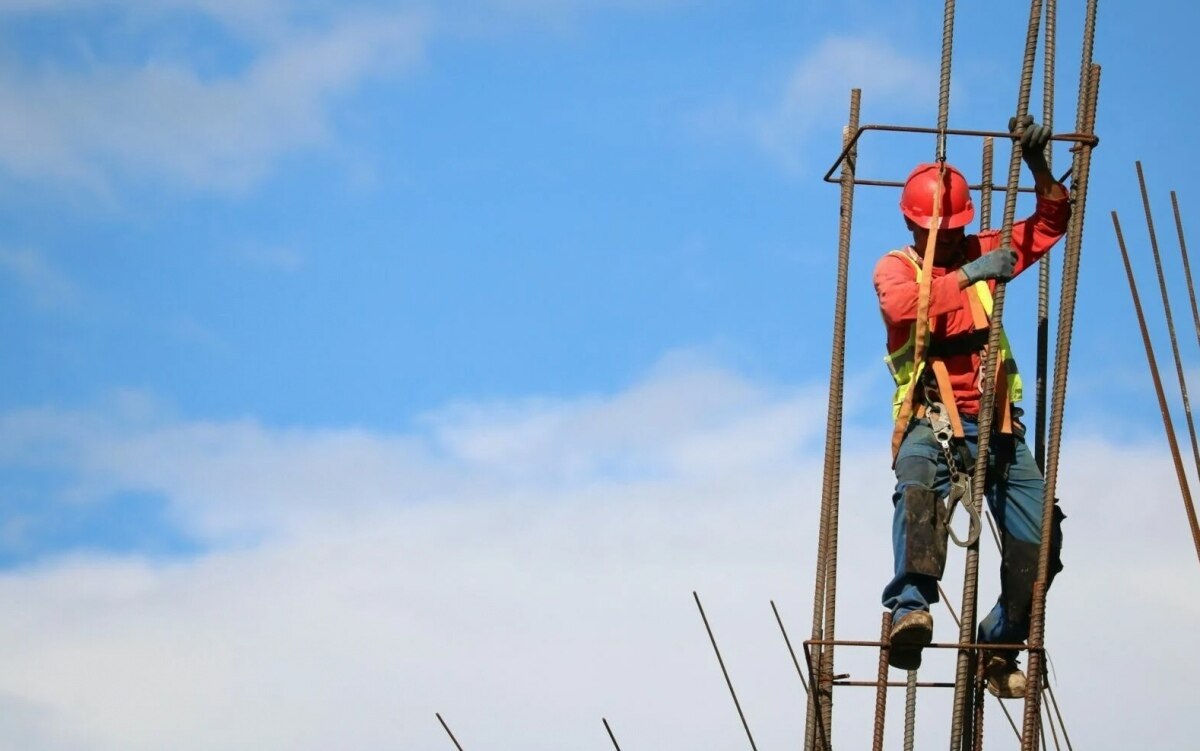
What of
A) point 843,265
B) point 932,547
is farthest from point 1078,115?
point 932,547

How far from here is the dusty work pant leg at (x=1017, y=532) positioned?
37.4 feet

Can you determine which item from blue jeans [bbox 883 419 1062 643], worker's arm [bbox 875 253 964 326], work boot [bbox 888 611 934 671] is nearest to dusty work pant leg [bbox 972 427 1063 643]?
blue jeans [bbox 883 419 1062 643]

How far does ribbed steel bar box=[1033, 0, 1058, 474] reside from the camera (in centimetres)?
1124

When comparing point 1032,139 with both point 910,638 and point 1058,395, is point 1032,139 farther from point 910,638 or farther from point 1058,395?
point 910,638

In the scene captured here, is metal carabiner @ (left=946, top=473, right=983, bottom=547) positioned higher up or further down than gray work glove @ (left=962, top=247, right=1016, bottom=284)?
further down

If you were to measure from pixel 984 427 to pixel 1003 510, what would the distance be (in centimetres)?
68

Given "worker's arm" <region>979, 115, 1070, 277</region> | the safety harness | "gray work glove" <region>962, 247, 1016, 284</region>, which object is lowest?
the safety harness

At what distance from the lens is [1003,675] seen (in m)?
11.6

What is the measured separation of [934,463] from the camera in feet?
37.7

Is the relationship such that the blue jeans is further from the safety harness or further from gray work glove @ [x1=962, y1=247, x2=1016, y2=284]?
gray work glove @ [x1=962, y1=247, x2=1016, y2=284]

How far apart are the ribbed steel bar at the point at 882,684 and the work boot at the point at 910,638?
0.04 meters

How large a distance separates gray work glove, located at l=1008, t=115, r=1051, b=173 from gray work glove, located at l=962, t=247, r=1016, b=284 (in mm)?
537

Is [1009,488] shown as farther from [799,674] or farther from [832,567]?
[799,674]

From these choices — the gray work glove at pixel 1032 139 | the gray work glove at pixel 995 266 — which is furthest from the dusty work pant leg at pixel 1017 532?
the gray work glove at pixel 1032 139
